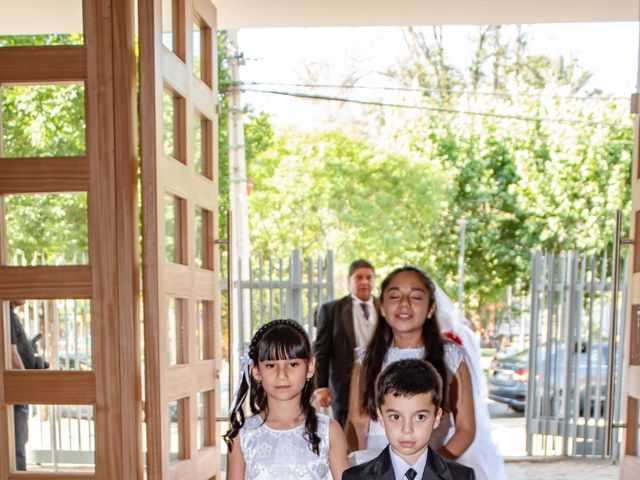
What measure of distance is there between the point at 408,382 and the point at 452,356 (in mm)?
812

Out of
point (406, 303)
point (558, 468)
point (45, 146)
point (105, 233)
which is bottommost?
point (558, 468)

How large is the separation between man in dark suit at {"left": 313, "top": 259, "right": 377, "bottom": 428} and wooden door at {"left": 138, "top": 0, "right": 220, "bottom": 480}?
1746 millimetres

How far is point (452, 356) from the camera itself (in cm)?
298

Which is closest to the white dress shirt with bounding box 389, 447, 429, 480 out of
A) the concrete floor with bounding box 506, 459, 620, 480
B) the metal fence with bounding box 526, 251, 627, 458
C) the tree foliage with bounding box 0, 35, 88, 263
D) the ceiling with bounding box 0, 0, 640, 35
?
the ceiling with bounding box 0, 0, 640, 35

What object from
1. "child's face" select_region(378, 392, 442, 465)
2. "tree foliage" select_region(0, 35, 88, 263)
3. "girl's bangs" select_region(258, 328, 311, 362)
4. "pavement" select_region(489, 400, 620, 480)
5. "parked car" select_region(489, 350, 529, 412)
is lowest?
"parked car" select_region(489, 350, 529, 412)

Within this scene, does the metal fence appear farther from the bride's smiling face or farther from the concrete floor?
the bride's smiling face

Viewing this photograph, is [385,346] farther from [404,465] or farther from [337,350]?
[337,350]

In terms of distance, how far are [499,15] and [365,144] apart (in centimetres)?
1309

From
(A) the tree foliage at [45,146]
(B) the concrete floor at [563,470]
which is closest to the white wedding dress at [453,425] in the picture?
(B) the concrete floor at [563,470]

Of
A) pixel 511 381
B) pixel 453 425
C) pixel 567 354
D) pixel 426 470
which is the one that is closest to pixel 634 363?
pixel 453 425

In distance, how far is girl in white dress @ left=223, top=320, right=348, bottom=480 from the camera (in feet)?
8.26

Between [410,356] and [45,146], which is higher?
[45,146]

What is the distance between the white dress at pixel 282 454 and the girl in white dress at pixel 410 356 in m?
0.37

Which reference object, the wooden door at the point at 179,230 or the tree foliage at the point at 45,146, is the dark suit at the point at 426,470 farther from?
the tree foliage at the point at 45,146
